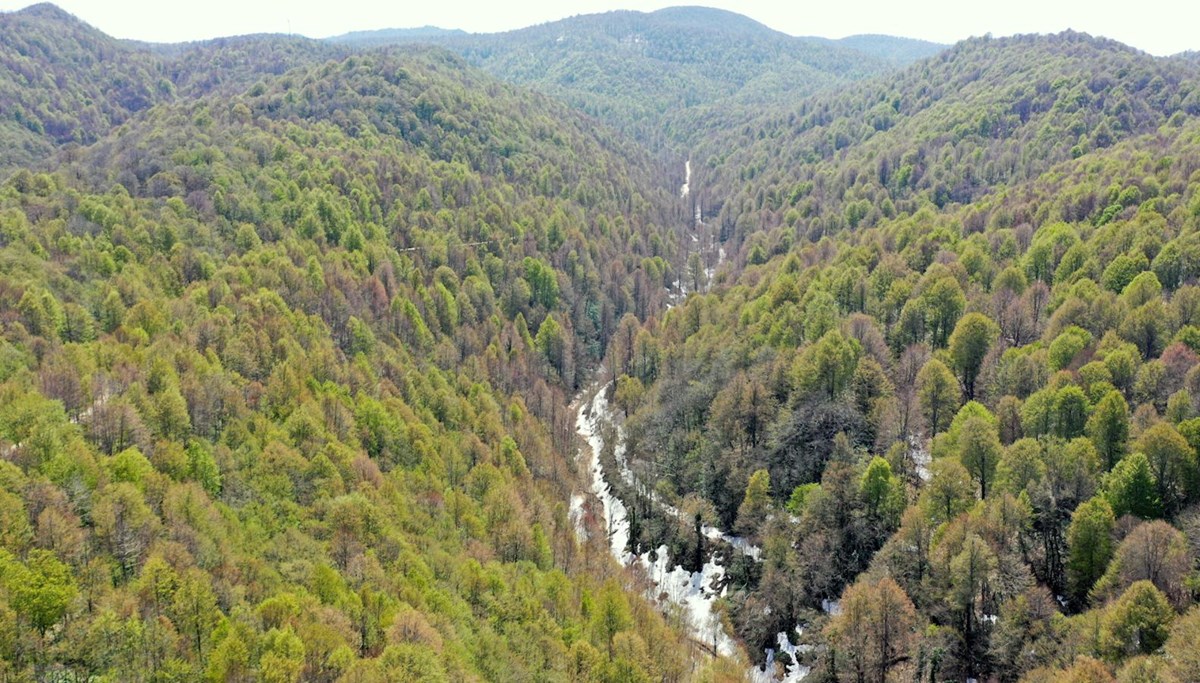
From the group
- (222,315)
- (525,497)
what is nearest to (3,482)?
(222,315)

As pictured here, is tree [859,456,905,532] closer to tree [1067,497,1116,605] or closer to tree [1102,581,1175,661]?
tree [1067,497,1116,605]

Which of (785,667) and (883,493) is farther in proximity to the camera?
(883,493)

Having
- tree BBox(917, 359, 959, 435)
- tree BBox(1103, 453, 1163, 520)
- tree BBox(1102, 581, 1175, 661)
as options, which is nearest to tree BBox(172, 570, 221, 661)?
tree BBox(1102, 581, 1175, 661)

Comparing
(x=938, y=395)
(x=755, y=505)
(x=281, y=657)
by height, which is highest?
(x=938, y=395)

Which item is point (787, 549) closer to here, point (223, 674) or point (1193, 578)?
point (1193, 578)

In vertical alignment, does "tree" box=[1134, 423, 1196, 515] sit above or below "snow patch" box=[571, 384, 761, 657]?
above

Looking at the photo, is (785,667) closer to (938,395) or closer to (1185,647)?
(1185,647)

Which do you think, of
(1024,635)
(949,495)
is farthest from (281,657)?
(949,495)

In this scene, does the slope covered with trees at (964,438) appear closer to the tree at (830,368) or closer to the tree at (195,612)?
the tree at (830,368)
